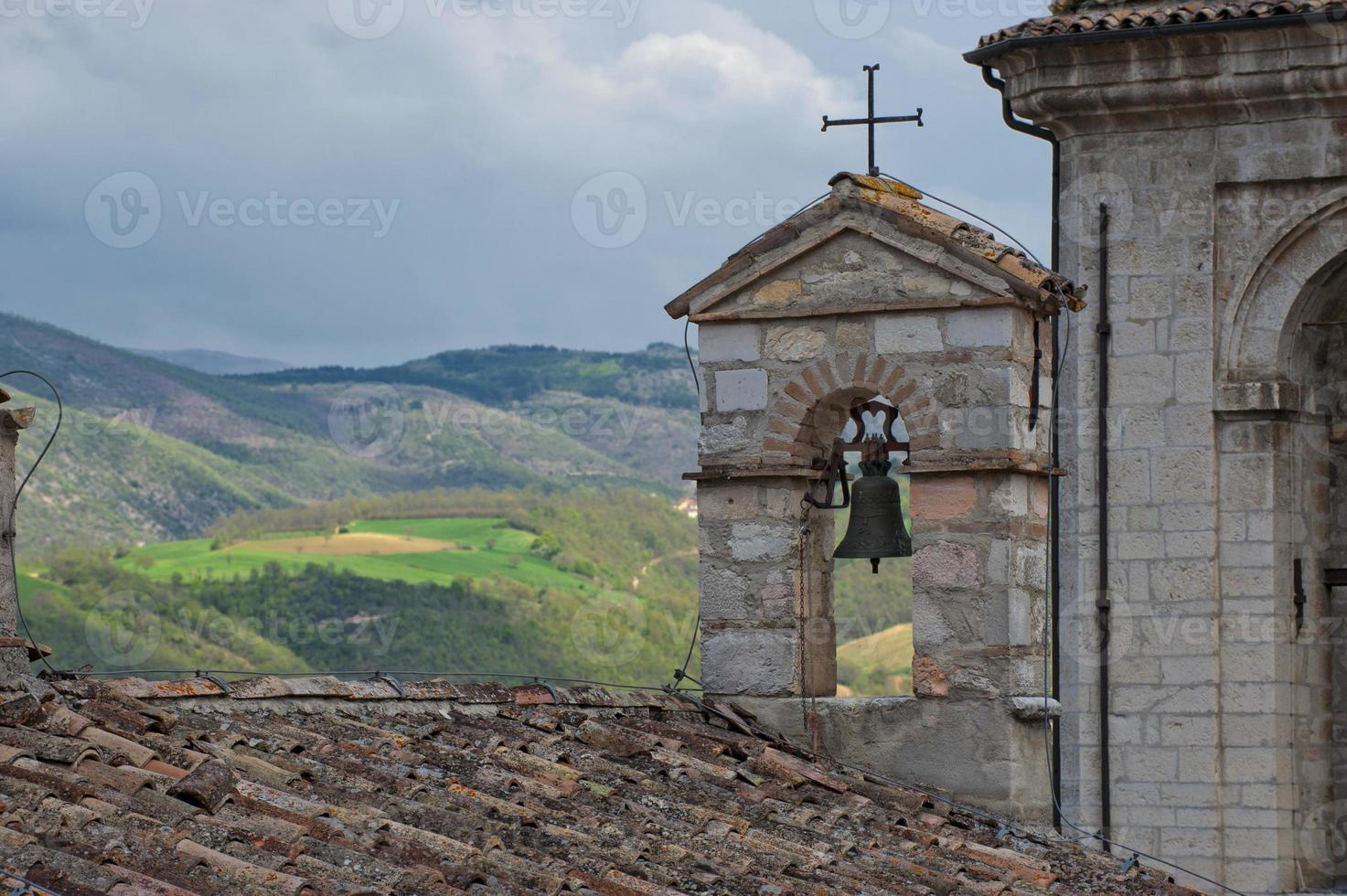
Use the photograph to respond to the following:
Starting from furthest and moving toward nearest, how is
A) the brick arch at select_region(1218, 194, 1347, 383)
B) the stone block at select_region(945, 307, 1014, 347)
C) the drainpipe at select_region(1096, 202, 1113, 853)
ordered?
the drainpipe at select_region(1096, 202, 1113, 853), the brick arch at select_region(1218, 194, 1347, 383), the stone block at select_region(945, 307, 1014, 347)

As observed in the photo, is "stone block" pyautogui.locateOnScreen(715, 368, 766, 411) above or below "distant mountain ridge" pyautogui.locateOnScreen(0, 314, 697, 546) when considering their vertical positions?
below

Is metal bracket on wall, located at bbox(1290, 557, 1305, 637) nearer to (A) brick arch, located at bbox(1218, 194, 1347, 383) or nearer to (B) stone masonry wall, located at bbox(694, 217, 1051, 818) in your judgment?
(A) brick arch, located at bbox(1218, 194, 1347, 383)

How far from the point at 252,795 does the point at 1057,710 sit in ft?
9.96

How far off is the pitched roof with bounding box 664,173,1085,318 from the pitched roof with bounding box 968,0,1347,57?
3.32 m

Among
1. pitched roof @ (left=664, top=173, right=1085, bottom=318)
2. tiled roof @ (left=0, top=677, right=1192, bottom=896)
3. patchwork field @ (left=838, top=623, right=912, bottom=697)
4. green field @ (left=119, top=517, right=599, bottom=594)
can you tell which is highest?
pitched roof @ (left=664, top=173, right=1085, bottom=318)

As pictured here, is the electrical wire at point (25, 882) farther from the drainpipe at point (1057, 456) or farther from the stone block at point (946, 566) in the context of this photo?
the drainpipe at point (1057, 456)

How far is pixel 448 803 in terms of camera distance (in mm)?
4949

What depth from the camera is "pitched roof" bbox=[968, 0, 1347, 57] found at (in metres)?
9.69

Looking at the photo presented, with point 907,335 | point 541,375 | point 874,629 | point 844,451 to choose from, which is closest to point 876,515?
point 844,451

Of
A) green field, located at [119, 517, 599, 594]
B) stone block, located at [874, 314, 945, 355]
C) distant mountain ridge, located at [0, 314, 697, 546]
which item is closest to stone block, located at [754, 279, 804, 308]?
stone block, located at [874, 314, 945, 355]

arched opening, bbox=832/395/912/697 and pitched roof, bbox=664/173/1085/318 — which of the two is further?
arched opening, bbox=832/395/912/697

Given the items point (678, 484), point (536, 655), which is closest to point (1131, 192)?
point (536, 655)

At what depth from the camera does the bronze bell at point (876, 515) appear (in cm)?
700

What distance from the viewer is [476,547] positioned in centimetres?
7175
